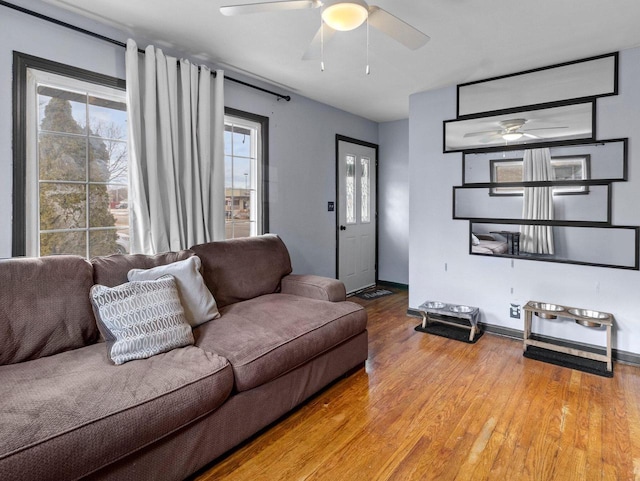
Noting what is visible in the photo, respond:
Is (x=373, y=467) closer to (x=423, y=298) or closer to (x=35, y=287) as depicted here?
(x=35, y=287)

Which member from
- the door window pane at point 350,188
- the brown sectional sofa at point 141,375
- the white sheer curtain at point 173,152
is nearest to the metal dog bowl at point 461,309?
the brown sectional sofa at point 141,375

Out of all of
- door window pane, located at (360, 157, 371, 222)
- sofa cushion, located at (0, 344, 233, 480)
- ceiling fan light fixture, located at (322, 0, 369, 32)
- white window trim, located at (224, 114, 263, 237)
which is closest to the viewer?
sofa cushion, located at (0, 344, 233, 480)

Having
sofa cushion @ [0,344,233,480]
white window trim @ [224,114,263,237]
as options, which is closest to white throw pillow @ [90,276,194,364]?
sofa cushion @ [0,344,233,480]

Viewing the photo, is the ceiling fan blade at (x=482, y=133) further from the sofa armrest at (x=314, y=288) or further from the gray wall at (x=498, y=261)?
the sofa armrest at (x=314, y=288)

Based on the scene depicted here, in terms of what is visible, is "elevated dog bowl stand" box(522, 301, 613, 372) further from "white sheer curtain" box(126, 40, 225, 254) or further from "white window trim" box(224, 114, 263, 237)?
"white sheer curtain" box(126, 40, 225, 254)

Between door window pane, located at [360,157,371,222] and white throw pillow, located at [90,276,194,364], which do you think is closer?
white throw pillow, located at [90,276,194,364]

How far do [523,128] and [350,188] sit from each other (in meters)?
2.25

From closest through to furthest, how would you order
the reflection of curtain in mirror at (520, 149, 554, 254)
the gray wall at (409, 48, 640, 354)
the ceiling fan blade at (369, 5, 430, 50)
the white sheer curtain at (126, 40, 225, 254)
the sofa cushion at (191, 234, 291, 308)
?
the ceiling fan blade at (369, 5, 430, 50), the white sheer curtain at (126, 40, 225, 254), the sofa cushion at (191, 234, 291, 308), the gray wall at (409, 48, 640, 354), the reflection of curtain in mirror at (520, 149, 554, 254)

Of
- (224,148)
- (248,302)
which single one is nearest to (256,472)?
(248,302)

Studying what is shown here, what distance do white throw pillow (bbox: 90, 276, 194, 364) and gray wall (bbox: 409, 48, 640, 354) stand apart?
279cm

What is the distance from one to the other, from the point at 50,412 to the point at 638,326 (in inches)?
148

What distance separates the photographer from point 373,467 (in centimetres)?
177

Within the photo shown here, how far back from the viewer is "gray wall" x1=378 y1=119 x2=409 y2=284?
527 cm

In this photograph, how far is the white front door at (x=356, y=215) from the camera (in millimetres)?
4844
